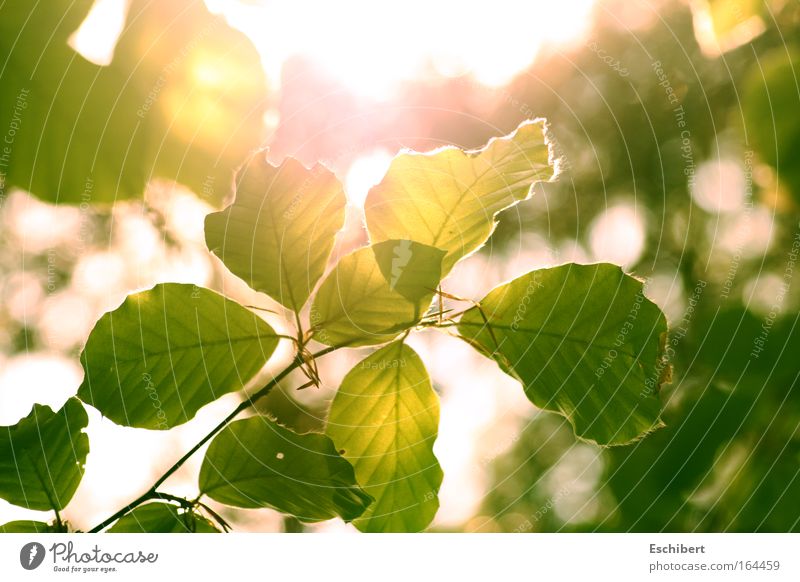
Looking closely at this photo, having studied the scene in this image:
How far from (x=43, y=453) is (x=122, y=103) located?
1.30ft

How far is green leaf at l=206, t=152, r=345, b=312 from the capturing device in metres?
0.59

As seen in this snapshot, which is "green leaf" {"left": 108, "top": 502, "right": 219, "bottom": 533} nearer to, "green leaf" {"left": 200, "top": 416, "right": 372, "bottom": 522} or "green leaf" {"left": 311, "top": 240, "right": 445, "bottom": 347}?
"green leaf" {"left": 200, "top": 416, "right": 372, "bottom": 522}

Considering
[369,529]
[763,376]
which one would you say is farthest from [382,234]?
[763,376]

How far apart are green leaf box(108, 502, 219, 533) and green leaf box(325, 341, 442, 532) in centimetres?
18

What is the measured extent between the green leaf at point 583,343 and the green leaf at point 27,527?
0.52m

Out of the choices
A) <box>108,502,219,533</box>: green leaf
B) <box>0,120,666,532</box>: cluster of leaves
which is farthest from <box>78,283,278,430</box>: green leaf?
<box>108,502,219,533</box>: green leaf

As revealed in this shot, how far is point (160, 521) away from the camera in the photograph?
73 centimetres

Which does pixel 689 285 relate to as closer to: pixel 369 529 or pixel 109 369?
pixel 369 529

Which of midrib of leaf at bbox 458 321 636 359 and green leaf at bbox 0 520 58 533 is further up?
midrib of leaf at bbox 458 321 636 359

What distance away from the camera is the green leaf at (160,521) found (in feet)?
2.34

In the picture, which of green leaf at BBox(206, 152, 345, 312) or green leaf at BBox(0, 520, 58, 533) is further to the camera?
green leaf at BBox(0, 520, 58, 533)

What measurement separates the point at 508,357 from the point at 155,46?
56cm

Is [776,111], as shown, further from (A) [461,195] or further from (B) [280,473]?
(B) [280,473]

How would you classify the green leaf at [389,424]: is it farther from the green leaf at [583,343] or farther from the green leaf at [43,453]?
the green leaf at [43,453]
